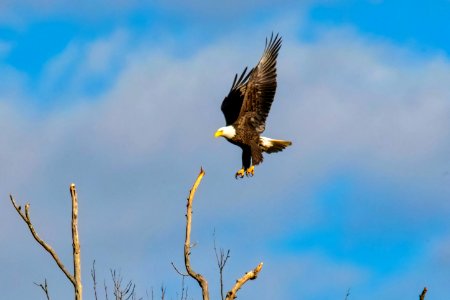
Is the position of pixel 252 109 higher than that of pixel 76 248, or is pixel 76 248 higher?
pixel 252 109

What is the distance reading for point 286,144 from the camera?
1499 cm

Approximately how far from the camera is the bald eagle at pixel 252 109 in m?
14.6

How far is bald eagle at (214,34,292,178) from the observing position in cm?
1456

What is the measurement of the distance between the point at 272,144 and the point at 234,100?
0.99 meters

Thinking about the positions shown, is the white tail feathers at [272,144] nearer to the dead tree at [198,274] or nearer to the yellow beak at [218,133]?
the yellow beak at [218,133]

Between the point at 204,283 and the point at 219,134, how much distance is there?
21.1 ft

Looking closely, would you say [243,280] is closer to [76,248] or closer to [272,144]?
[76,248]

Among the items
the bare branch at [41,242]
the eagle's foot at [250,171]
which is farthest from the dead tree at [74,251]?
the eagle's foot at [250,171]

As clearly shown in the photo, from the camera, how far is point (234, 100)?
15344mm

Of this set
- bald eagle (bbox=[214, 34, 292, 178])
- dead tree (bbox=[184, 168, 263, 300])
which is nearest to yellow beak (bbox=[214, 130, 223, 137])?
bald eagle (bbox=[214, 34, 292, 178])

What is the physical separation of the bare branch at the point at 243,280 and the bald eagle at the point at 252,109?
594 centimetres

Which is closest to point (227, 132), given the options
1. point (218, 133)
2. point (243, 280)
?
point (218, 133)

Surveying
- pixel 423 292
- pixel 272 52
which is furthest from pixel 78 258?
pixel 272 52

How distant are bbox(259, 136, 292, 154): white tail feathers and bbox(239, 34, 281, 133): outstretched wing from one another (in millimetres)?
190
